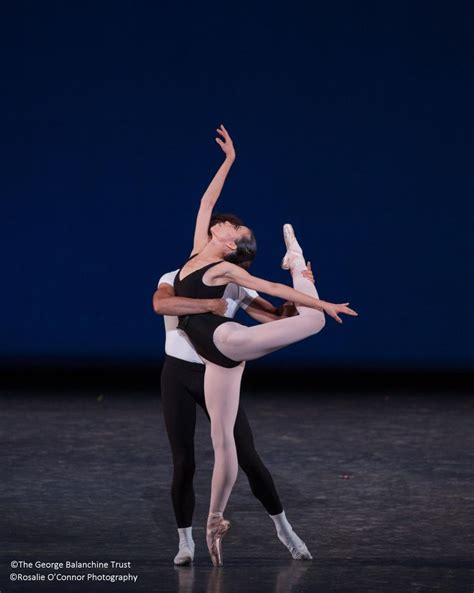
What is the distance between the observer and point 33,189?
28.2 feet

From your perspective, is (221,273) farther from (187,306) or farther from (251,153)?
(251,153)

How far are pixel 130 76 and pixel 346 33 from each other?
5.05 ft

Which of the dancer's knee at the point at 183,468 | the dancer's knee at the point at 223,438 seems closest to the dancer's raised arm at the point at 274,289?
the dancer's knee at the point at 223,438

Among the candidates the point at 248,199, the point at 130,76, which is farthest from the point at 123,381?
the point at 130,76

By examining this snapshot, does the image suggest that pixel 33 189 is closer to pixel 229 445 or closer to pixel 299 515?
pixel 299 515

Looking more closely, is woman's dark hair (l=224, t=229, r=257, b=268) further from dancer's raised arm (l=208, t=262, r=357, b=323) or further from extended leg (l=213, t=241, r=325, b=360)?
extended leg (l=213, t=241, r=325, b=360)

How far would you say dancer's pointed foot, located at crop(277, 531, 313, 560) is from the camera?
3.77 meters

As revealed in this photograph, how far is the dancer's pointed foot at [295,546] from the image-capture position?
3.77m

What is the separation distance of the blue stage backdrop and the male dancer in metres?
4.53

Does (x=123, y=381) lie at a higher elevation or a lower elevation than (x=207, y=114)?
lower

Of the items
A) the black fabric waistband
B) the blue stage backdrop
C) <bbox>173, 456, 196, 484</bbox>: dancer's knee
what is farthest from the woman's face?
the blue stage backdrop

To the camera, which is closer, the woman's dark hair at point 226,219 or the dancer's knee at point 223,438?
the dancer's knee at point 223,438

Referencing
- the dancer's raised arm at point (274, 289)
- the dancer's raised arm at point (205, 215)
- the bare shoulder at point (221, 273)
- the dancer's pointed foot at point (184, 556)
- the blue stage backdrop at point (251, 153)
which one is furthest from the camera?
the blue stage backdrop at point (251, 153)

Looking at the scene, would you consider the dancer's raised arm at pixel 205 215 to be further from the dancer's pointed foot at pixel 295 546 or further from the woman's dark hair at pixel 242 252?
the dancer's pointed foot at pixel 295 546
